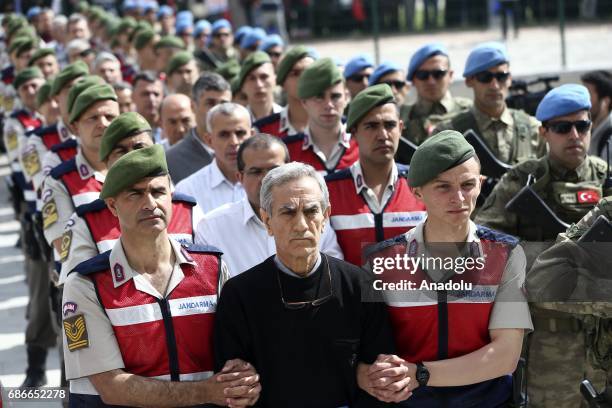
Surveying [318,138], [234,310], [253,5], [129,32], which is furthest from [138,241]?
[253,5]

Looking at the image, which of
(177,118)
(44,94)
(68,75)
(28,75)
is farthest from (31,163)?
(28,75)

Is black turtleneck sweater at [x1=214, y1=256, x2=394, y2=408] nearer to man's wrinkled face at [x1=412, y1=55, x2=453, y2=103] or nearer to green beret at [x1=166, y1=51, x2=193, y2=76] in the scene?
man's wrinkled face at [x1=412, y1=55, x2=453, y2=103]

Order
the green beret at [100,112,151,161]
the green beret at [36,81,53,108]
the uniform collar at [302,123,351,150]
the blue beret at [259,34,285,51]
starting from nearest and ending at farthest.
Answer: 1. the green beret at [100,112,151,161]
2. the uniform collar at [302,123,351,150]
3. the green beret at [36,81,53,108]
4. the blue beret at [259,34,285,51]

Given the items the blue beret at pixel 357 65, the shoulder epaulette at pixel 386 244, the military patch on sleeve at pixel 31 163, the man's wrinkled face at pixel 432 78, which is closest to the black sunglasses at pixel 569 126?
the shoulder epaulette at pixel 386 244

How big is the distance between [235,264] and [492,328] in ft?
5.11

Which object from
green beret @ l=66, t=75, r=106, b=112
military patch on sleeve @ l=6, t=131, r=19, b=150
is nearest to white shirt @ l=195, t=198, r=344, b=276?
green beret @ l=66, t=75, r=106, b=112

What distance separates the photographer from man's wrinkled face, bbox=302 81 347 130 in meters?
7.28

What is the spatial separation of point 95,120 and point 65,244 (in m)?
1.32

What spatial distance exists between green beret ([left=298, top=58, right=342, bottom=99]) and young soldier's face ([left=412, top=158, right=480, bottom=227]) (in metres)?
2.81

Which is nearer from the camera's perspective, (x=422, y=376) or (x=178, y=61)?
(x=422, y=376)

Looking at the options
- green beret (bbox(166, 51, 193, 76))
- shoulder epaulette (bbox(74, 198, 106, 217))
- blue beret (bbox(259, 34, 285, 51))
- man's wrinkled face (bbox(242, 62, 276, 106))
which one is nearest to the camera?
shoulder epaulette (bbox(74, 198, 106, 217))

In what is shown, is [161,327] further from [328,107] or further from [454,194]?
[328,107]

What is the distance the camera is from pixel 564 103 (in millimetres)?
6102

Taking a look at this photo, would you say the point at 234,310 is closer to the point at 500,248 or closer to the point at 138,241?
the point at 138,241
